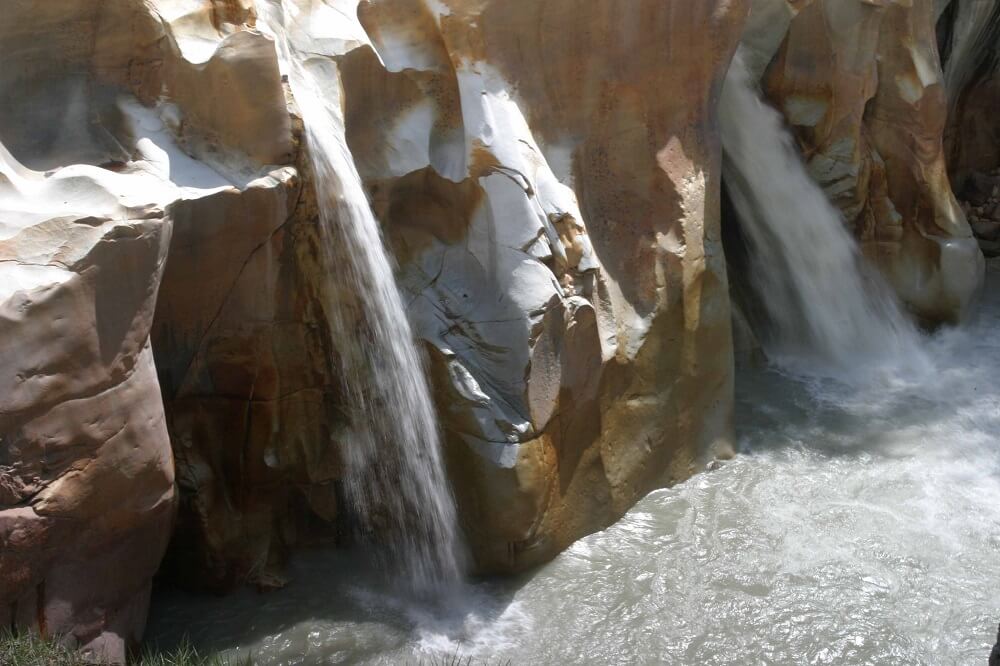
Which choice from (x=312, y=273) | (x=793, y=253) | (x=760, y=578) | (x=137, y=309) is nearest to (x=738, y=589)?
(x=760, y=578)

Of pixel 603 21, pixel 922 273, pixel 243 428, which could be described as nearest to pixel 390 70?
pixel 603 21

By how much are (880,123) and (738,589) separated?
5.13 metres

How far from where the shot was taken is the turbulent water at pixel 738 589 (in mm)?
4680

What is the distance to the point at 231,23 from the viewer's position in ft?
15.7

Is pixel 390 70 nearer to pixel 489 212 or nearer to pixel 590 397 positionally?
pixel 489 212

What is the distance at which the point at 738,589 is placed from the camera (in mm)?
5105

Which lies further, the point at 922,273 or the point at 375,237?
the point at 922,273

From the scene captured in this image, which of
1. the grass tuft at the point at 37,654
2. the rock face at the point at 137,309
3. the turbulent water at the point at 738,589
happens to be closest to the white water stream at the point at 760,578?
the turbulent water at the point at 738,589

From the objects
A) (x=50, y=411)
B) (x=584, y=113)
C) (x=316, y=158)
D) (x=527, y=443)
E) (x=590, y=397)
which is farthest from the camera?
(x=584, y=113)

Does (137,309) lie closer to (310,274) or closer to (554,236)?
(310,274)

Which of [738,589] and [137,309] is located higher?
[137,309]

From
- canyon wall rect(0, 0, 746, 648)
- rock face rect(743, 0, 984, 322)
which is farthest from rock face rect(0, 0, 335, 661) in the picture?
rock face rect(743, 0, 984, 322)

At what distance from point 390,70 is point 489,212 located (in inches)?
35.3

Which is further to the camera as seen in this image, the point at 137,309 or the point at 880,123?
the point at 880,123
